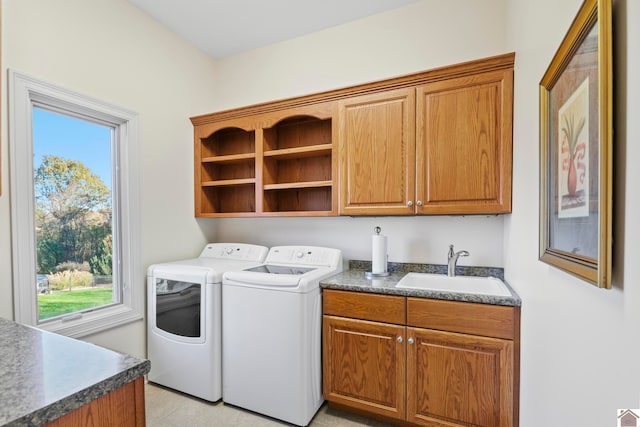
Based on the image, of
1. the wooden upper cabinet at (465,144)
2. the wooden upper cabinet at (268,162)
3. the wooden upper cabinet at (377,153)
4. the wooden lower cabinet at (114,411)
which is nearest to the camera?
the wooden lower cabinet at (114,411)

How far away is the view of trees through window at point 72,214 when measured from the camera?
6.08 ft

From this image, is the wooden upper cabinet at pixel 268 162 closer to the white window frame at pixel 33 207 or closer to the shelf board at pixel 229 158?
the shelf board at pixel 229 158

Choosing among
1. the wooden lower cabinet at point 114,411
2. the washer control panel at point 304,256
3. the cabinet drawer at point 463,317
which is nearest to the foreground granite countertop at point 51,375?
the wooden lower cabinet at point 114,411

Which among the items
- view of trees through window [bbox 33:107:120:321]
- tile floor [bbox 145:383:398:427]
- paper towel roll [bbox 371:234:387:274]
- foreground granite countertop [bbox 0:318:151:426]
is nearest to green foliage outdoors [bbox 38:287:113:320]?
view of trees through window [bbox 33:107:120:321]

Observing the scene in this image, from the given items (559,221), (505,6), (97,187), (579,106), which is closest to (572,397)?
(559,221)

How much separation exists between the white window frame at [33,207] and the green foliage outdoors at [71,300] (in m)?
0.05

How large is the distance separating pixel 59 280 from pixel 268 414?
5.20ft

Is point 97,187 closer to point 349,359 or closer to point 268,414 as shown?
point 268,414

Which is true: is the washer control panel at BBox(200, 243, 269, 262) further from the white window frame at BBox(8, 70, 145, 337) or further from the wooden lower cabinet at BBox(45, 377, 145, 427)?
the wooden lower cabinet at BBox(45, 377, 145, 427)

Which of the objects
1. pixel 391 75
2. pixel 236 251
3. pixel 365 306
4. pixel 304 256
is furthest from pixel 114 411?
pixel 391 75

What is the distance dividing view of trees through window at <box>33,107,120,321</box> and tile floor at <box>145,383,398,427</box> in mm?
843

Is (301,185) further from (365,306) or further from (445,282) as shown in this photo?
(445,282)

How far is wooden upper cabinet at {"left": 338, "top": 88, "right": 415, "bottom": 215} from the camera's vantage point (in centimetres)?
200

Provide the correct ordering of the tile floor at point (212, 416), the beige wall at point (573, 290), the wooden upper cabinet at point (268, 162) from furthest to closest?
Result: the wooden upper cabinet at point (268, 162), the tile floor at point (212, 416), the beige wall at point (573, 290)
